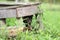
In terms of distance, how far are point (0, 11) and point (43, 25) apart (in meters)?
1.59

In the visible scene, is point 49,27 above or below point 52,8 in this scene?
above

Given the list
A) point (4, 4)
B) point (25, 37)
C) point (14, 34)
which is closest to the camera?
point (25, 37)

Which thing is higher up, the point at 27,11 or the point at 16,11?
the point at 16,11

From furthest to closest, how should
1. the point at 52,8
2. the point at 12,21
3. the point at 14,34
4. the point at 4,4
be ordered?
the point at 52,8 < the point at 4,4 < the point at 12,21 < the point at 14,34

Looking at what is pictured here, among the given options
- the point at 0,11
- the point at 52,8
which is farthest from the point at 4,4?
the point at 52,8

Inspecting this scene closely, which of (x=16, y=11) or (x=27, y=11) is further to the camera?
(x=27, y=11)

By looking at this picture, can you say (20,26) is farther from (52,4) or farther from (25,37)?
(52,4)

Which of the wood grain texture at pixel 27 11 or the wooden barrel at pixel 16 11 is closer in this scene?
the wooden barrel at pixel 16 11

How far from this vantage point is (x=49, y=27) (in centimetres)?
666

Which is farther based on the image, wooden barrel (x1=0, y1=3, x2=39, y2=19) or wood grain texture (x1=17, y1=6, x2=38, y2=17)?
wood grain texture (x1=17, y1=6, x2=38, y2=17)

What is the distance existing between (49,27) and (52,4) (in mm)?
8751

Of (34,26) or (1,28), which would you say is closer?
(1,28)

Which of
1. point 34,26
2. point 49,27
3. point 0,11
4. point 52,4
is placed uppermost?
point 0,11

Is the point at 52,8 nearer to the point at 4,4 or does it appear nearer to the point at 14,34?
the point at 4,4
